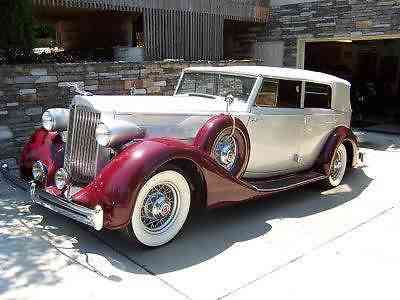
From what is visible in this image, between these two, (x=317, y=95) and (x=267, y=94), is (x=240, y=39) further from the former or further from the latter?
(x=267, y=94)

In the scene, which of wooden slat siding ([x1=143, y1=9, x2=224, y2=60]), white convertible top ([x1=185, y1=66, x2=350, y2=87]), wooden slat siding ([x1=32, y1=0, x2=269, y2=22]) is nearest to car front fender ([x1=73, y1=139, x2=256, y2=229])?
white convertible top ([x1=185, y1=66, x2=350, y2=87])

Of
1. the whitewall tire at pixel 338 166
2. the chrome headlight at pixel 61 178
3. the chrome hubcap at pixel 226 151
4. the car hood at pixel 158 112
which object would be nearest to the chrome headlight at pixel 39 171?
the chrome headlight at pixel 61 178

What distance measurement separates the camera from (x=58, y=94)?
745cm

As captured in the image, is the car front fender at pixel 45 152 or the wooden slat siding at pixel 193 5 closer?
the car front fender at pixel 45 152

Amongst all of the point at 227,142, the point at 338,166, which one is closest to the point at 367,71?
the point at 338,166

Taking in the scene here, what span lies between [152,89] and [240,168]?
4248 millimetres

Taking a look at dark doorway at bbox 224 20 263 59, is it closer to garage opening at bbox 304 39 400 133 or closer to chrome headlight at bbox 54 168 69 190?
garage opening at bbox 304 39 400 133

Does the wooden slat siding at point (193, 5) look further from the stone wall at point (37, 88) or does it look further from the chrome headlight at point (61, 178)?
the chrome headlight at point (61, 178)

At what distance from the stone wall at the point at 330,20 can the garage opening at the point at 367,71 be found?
2137mm

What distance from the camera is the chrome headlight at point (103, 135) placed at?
4188 mm

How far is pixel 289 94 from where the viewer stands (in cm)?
583

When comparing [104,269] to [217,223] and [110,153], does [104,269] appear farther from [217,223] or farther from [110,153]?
[217,223]

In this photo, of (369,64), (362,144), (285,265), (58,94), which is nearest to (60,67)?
(58,94)

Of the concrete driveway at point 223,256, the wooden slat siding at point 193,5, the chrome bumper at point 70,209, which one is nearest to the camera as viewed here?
the concrete driveway at point 223,256
